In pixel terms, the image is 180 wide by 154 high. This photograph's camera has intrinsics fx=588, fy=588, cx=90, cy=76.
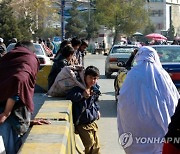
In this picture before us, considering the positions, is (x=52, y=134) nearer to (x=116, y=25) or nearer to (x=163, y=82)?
(x=163, y=82)

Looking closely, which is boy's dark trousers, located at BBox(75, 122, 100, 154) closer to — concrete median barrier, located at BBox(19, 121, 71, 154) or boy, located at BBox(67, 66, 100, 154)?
boy, located at BBox(67, 66, 100, 154)

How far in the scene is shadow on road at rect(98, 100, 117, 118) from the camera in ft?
44.8

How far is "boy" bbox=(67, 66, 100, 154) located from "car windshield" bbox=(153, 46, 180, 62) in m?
7.07

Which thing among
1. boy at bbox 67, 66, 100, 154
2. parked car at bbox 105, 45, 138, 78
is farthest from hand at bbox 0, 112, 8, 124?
parked car at bbox 105, 45, 138, 78

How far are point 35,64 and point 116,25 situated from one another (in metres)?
79.9

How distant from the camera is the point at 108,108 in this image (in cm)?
1480

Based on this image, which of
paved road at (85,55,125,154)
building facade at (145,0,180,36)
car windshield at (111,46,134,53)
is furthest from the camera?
building facade at (145,0,180,36)

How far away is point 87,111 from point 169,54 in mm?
7811

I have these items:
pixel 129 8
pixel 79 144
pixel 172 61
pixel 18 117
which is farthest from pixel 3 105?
pixel 129 8

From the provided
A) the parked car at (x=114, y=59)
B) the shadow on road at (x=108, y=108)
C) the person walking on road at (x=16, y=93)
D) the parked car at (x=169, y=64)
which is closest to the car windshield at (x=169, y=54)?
the parked car at (x=169, y=64)

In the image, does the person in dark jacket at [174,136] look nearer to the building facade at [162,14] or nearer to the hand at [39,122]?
the hand at [39,122]

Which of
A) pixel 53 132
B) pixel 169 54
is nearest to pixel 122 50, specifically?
pixel 169 54

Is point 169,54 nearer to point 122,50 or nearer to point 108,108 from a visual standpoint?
point 108,108

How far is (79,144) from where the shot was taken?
9727 mm
